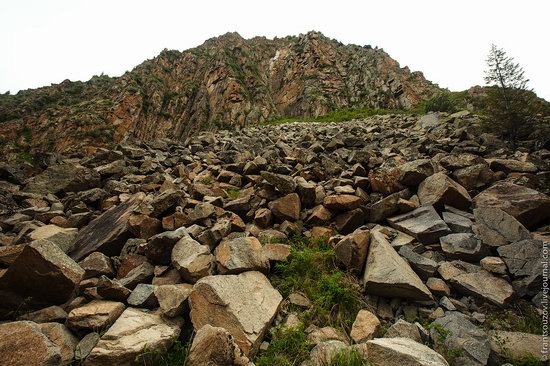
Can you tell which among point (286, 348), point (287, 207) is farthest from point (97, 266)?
point (287, 207)

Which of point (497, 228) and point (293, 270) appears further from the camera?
point (497, 228)

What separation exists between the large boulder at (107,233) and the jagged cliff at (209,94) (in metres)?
37.4

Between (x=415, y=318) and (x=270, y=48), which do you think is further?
(x=270, y=48)

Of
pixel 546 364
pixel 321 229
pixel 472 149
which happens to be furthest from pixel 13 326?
pixel 472 149

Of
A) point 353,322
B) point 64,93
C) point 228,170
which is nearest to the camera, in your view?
point 353,322

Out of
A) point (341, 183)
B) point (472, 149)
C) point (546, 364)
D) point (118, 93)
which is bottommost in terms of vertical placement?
point (546, 364)

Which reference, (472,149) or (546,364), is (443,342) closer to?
(546,364)

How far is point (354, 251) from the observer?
4629 millimetres

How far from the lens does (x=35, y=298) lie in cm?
384

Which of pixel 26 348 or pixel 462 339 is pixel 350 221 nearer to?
pixel 462 339

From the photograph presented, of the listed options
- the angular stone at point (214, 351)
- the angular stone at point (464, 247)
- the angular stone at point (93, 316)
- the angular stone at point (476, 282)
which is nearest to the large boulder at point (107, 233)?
the angular stone at point (93, 316)

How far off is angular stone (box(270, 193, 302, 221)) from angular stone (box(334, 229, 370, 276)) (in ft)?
4.76

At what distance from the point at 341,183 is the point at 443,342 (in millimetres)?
3998

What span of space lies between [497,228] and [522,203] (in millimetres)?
929
